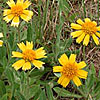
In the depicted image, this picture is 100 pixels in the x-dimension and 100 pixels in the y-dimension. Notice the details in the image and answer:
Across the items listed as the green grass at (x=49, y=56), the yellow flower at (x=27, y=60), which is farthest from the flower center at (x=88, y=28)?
the yellow flower at (x=27, y=60)

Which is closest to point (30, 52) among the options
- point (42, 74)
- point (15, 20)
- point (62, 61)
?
point (62, 61)

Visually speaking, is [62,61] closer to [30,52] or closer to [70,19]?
[30,52]

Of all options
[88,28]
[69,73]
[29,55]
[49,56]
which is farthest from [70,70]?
[49,56]

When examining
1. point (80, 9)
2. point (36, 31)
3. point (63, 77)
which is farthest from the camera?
point (80, 9)

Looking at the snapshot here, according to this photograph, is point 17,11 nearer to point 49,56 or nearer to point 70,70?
point 49,56

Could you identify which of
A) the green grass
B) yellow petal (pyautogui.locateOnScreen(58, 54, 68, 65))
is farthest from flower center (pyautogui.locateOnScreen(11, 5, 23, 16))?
yellow petal (pyautogui.locateOnScreen(58, 54, 68, 65))

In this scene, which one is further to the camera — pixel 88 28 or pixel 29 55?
pixel 88 28

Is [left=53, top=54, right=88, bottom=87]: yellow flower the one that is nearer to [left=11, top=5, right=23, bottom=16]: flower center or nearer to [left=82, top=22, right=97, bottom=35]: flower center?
[left=82, top=22, right=97, bottom=35]: flower center

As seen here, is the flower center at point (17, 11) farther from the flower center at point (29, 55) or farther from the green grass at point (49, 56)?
the flower center at point (29, 55)
